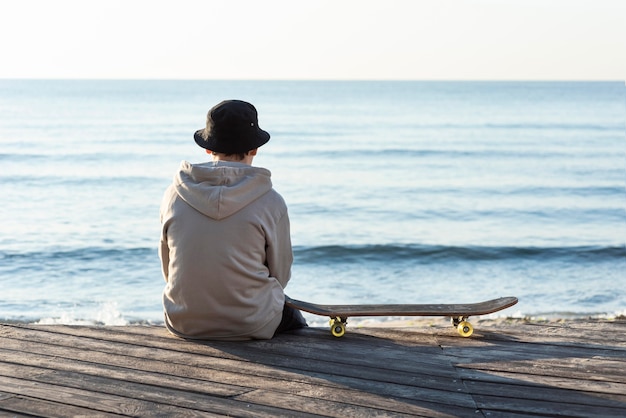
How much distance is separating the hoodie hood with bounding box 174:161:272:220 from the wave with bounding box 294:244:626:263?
906 cm

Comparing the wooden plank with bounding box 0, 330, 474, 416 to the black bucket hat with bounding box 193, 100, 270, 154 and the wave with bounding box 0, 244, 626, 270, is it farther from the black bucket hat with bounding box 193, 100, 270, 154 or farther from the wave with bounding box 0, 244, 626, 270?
the wave with bounding box 0, 244, 626, 270

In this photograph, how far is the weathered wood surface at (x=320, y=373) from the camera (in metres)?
3.26

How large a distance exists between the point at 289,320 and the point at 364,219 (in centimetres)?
1305

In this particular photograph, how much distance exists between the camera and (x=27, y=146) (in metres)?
32.6

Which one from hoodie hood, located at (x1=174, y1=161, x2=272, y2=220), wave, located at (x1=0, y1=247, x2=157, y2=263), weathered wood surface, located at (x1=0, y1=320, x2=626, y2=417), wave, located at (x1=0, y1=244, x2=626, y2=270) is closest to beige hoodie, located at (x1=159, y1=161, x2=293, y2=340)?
hoodie hood, located at (x1=174, y1=161, x2=272, y2=220)

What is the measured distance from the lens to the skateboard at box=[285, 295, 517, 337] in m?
4.35

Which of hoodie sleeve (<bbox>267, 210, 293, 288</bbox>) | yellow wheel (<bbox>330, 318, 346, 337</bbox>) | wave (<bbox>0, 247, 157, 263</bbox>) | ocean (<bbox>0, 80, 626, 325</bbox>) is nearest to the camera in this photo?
hoodie sleeve (<bbox>267, 210, 293, 288</bbox>)

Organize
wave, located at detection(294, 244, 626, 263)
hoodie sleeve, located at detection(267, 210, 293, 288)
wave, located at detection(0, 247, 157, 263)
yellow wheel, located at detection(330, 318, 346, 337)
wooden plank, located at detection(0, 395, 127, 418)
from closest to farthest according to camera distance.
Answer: wooden plank, located at detection(0, 395, 127, 418), hoodie sleeve, located at detection(267, 210, 293, 288), yellow wheel, located at detection(330, 318, 346, 337), wave, located at detection(0, 247, 157, 263), wave, located at detection(294, 244, 626, 263)

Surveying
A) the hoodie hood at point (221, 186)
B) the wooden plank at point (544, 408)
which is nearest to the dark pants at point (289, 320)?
the hoodie hood at point (221, 186)

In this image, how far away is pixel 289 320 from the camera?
14.4 feet

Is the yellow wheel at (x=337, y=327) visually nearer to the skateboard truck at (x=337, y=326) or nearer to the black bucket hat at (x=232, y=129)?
the skateboard truck at (x=337, y=326)

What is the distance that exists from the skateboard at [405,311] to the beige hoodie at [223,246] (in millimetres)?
Answer: 319

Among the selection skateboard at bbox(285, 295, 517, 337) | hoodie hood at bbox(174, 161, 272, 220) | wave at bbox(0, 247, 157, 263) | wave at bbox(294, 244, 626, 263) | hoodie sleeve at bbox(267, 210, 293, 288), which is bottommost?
wave at bbox(0, 247, 157, 263)

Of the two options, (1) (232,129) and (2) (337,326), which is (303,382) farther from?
(1) (232,129)
